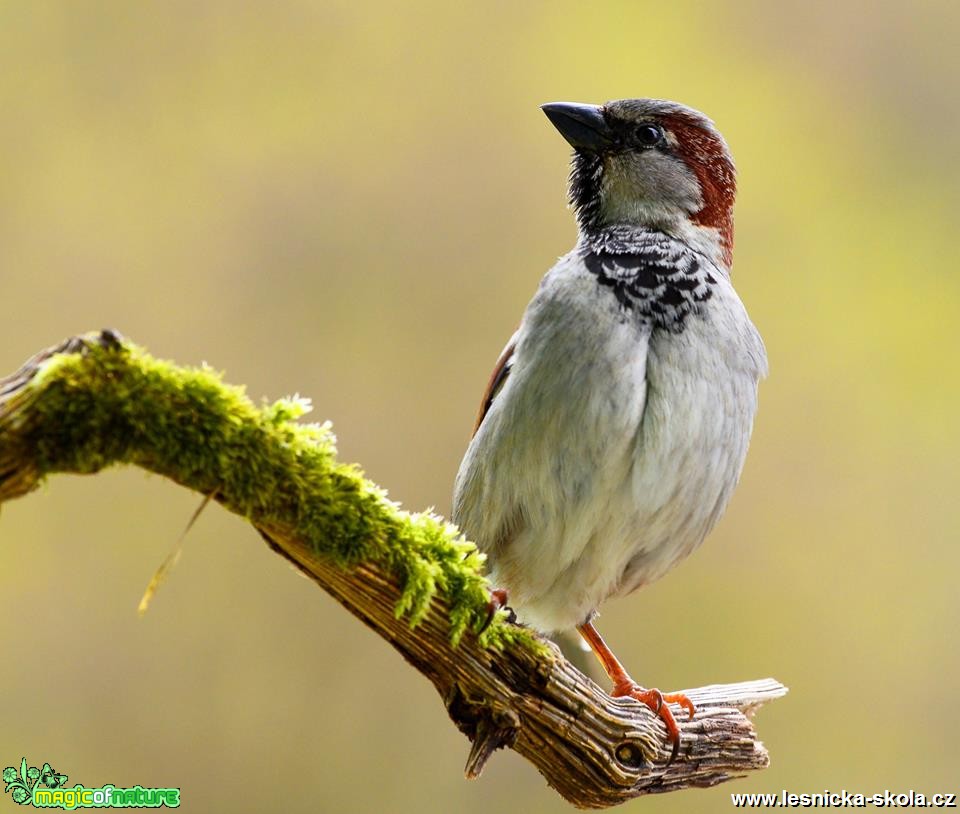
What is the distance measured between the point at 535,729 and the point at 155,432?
1168 millimetres

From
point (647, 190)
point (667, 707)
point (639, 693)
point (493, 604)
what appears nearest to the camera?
point (493, 604)

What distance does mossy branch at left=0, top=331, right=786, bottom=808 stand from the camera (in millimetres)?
1848

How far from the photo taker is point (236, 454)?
1979 millimetres

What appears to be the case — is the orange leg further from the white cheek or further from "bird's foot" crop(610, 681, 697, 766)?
the white cheek

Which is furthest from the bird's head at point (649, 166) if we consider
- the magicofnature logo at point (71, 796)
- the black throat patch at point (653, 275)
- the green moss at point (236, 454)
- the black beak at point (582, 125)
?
the magicofnature logo at point (71, 796)

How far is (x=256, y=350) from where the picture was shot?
19.1 ft

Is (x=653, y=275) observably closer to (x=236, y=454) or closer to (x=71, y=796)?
(x=236, y=454)

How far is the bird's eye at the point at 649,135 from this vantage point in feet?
11.5

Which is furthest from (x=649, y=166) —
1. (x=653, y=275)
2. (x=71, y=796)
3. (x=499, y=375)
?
(x=71, y=796)

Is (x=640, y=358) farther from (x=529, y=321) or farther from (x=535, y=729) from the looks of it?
(x=535, y=729)

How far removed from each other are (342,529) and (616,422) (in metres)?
0.97

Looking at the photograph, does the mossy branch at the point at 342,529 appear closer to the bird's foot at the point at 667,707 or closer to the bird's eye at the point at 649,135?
the bird's foot at the point at 667,707

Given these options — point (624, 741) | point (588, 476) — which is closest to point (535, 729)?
point (624, 741)

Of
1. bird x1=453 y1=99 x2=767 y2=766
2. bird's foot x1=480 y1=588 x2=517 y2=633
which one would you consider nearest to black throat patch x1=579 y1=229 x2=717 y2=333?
bird x1=453 y1=99 x2=767 y2=766
